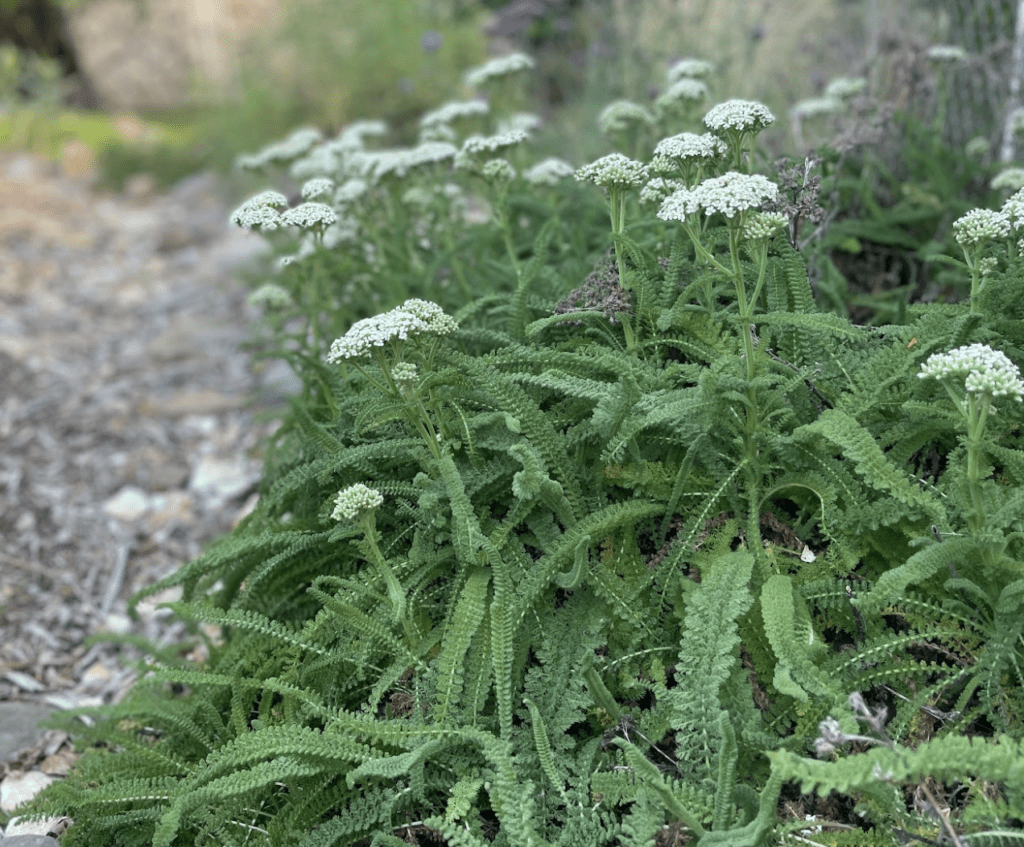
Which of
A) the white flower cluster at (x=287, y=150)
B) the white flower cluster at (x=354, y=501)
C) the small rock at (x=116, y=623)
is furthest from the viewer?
the white flower cluster at (x=287, y=150)

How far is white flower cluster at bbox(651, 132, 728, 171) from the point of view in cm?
194

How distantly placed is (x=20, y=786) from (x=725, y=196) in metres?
2.11

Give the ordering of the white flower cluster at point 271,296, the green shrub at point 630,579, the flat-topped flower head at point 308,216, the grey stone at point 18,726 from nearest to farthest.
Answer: the green shrub at point 630,579, the flat-topped flower head at point 308,216, the grey stone at point 18,726, the white flower cluster at point 271,296

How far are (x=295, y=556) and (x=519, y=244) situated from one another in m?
1.29

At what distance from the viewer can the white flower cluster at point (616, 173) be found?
6.43ft

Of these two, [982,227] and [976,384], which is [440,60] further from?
[976,384]

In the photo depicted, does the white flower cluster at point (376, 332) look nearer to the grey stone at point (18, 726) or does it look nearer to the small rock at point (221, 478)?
the grey stone at point (18, 726)

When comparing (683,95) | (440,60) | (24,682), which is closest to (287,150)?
(683,95)

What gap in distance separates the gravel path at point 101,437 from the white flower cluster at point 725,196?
73.0 inches

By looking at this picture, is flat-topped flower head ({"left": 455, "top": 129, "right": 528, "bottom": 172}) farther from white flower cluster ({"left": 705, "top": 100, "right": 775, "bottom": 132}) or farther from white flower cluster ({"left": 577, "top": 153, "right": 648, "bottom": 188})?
white flower cluster ({"left": 705, "top": 100, "right": 775, "bottom": 132})

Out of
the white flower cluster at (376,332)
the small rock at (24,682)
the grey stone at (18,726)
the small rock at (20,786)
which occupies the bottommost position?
the small rock at (24,682)

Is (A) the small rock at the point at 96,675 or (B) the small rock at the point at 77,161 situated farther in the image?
(B) the small rock at the point at 77,161

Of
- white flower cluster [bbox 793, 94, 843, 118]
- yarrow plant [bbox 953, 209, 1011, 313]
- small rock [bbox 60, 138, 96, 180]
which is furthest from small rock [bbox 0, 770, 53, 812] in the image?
small rock [bbox 60, 138, 96, 180]

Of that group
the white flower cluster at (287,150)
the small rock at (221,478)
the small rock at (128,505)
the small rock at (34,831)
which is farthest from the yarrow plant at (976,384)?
the small rock at (128,505)
